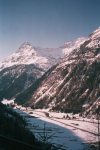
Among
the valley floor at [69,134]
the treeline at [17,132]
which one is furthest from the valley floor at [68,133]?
the treeline at [17,132]

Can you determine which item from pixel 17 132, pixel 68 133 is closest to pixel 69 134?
pixel 68 133

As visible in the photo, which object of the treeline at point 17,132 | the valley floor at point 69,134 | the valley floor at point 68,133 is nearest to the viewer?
the treeline at point 17,132

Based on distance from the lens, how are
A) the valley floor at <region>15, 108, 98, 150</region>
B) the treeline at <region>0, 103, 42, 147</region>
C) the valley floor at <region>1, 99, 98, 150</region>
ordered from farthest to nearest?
the valley floor at <region>15, 108, 98, 150</region>
the valley floor at <region>1, 99, 98, 150</region>
the treeline at <region>0, 103, 42, 147</region>

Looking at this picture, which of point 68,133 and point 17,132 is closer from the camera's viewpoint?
point 17,132

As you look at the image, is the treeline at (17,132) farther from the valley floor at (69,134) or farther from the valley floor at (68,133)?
the valley floor at (69,134)

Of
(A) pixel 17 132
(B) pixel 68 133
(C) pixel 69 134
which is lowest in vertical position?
(B) pixel 68 133

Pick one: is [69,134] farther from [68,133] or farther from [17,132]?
[17,132]

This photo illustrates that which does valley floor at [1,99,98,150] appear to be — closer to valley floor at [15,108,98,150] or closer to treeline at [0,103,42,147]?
valley floor at [15,108,98,150]

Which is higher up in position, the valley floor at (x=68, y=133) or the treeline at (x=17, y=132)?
the treeline at (x=17, y=132)

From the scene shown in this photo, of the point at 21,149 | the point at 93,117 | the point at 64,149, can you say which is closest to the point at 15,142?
the point at 21,149

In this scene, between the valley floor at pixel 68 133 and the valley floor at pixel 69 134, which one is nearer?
the valley floor at pixel 68 133

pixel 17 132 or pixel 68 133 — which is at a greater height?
pixel 17 132

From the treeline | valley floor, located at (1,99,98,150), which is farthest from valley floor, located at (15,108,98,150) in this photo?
the treeline
